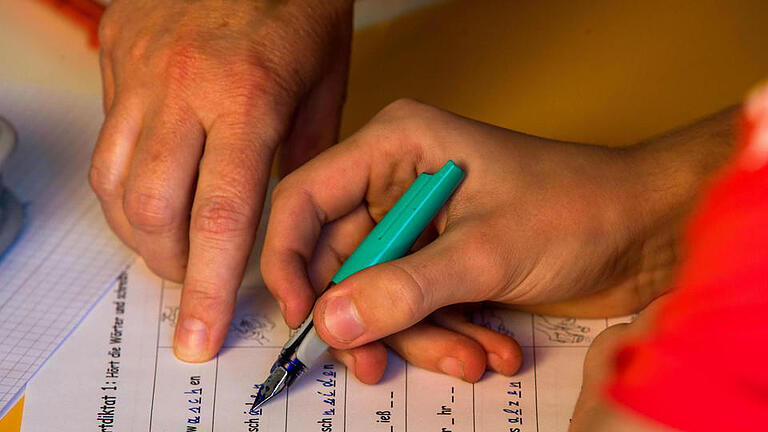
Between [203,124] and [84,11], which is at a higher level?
[84,11]

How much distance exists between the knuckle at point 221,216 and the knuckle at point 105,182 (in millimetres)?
115

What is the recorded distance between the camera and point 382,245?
67 centimetres

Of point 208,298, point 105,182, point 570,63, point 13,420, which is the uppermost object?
point 570,63

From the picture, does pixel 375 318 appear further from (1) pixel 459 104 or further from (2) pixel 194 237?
(1) pixel 459 104

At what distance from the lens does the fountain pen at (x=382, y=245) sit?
2.22ft

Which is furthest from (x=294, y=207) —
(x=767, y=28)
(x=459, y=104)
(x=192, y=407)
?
(x=767, y=28)

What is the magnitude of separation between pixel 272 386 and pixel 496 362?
20cm

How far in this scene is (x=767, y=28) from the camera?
1008 millimetres

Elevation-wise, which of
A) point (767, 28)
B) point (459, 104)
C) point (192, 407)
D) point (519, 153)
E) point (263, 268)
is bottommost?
point (192, 407)

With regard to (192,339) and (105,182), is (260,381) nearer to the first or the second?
(192,339)

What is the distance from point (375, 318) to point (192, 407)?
20cm

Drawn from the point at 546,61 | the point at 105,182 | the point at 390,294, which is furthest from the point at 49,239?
the point at 546,61

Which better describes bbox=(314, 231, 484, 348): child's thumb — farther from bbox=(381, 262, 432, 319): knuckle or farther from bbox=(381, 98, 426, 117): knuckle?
bbox=(381, 98, 426, 117): knuckle

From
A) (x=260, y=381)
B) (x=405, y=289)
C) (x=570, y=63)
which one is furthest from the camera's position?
(x=570, y=63)
